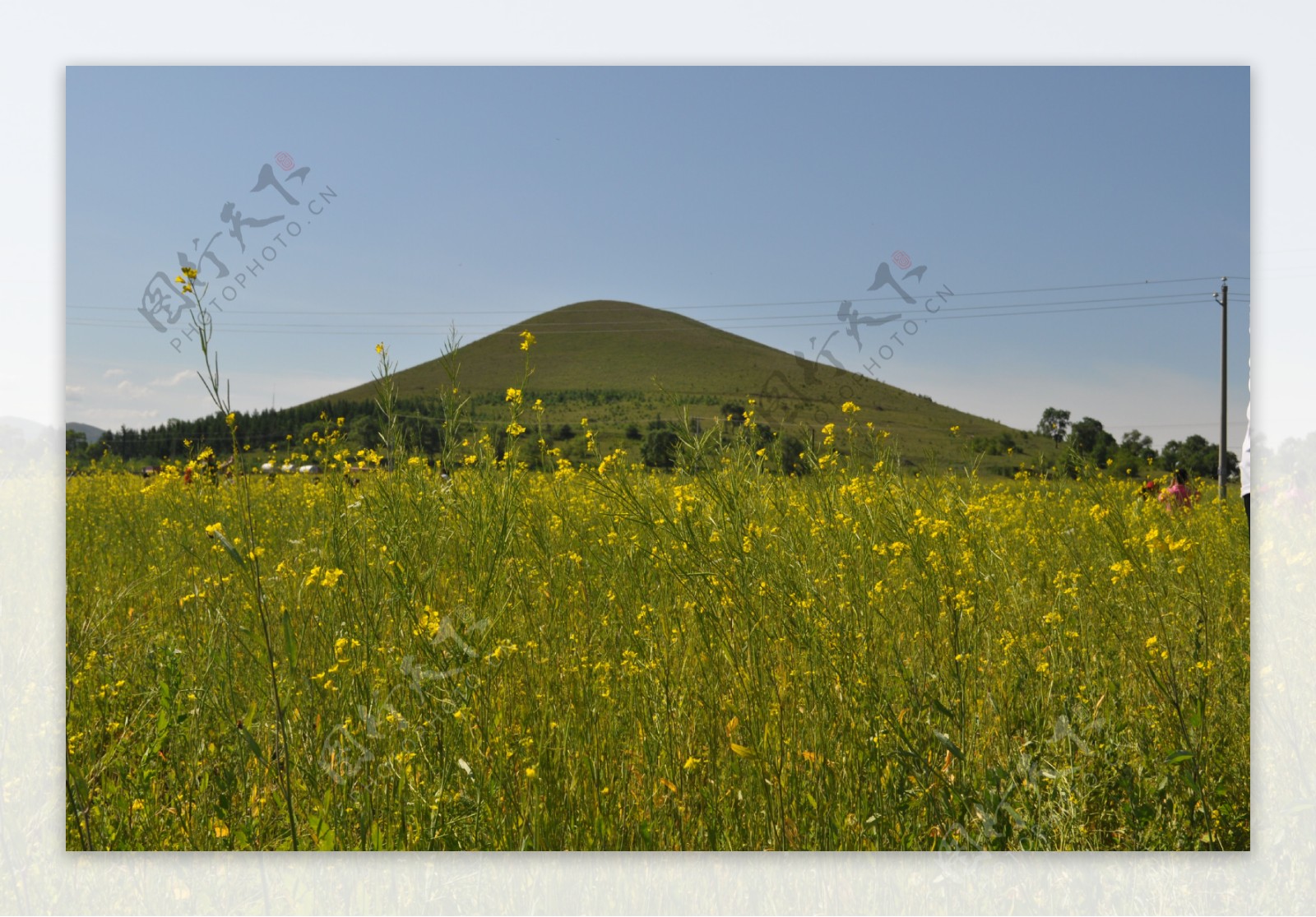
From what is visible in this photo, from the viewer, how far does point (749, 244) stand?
2.64 m

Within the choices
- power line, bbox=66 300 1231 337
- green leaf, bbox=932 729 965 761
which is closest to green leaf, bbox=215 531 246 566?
power line, bbox=66 300 1231 337

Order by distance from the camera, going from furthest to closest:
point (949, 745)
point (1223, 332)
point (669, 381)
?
1. point (669, 381)
2. point (1223, 332)
3. point (949, 745)

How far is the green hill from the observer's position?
2.59 m

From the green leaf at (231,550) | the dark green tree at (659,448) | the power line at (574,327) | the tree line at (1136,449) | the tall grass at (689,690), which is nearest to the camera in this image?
the green leaf at (231,550)

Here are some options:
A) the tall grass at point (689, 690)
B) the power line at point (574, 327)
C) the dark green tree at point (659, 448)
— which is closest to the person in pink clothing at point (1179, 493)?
the tall grass at point (689, 690)

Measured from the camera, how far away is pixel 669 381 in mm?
2668

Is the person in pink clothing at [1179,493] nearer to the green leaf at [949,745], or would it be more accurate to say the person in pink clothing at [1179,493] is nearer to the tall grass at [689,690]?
the tall grass at [689,690]

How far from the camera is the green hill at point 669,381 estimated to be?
2588 mm

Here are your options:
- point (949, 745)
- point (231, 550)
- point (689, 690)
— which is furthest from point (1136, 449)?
point (231, 550)

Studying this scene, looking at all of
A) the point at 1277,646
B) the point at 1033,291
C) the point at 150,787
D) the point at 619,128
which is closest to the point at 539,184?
the point at 619,128

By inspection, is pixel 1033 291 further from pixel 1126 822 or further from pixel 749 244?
pixel 1126 822

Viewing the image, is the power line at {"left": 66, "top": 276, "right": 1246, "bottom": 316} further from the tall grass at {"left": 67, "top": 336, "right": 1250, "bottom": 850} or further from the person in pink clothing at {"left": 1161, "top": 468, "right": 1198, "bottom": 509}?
the person in pink clothing at {"left": 1161, "top": 468, "right": 1198, "bottom": 509}

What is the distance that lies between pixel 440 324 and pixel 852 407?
140cm

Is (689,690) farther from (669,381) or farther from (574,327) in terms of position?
(574,327)
